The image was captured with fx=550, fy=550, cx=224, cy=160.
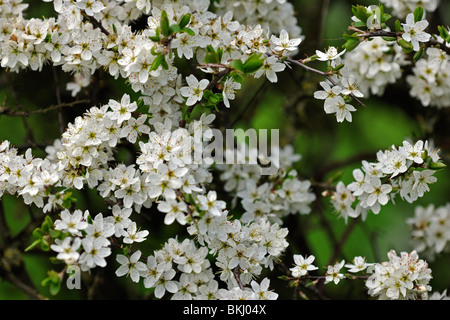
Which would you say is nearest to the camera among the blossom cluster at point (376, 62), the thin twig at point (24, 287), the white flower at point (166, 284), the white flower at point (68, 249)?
the white flower at point (68, 249)

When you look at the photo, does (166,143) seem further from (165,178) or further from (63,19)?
(63,19)

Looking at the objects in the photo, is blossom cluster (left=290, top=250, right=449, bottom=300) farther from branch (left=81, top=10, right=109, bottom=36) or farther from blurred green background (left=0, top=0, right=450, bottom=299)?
branch (left=81, top=10, right=109, bottom=36)

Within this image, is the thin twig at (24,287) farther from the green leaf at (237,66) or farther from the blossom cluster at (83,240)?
the green leaf at (237,66)

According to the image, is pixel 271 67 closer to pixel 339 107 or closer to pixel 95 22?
pixel 339 107

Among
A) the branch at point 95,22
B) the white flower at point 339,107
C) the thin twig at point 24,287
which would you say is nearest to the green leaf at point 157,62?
the branch at point 95,22

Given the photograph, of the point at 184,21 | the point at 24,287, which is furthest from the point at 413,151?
the point at 24,287

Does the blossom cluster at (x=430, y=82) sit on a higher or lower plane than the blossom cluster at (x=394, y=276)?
higher

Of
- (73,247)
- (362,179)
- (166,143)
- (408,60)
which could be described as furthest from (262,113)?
(73,247)

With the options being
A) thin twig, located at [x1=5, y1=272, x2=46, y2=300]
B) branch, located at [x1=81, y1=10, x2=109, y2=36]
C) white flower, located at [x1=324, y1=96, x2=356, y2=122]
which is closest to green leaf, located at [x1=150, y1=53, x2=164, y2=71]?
branch, located at [x1=81, y1=10, x2=109, y2=36]
